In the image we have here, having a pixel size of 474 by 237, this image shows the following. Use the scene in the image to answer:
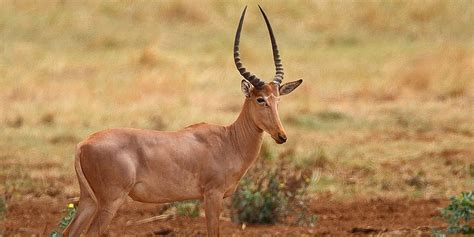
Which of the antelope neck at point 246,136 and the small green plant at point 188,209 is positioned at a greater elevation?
the antelope neck at point 246,136

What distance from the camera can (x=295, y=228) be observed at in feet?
35.6

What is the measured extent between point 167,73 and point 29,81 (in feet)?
8.51

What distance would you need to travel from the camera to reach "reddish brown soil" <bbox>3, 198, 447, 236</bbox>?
34.7ft

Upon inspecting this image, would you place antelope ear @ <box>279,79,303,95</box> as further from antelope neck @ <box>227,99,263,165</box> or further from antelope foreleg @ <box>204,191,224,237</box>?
antelope foreleg @ <box>204,191,224,237</box>

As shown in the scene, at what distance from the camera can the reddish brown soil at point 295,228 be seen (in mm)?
10578

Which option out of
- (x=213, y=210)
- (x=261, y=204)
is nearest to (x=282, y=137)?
(x=213, y=210)

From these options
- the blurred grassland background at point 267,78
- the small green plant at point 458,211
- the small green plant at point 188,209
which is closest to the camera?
the small green plant at point 458,211

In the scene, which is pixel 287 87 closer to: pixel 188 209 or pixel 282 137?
pixel 282 137

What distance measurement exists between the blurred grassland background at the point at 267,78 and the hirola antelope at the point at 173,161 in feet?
13.3

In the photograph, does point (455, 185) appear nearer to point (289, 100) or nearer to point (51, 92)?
point (289, 100)

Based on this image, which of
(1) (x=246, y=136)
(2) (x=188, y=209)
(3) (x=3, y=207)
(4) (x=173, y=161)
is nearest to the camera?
(4) (x=173, y=161)

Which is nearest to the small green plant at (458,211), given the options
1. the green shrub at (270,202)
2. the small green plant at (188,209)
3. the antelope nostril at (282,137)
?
the green shrub at (270,202)

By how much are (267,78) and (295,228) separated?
11686mm

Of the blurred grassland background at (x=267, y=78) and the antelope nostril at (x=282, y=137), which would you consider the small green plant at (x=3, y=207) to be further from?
the antelope nostril at (x=282, y=137)
